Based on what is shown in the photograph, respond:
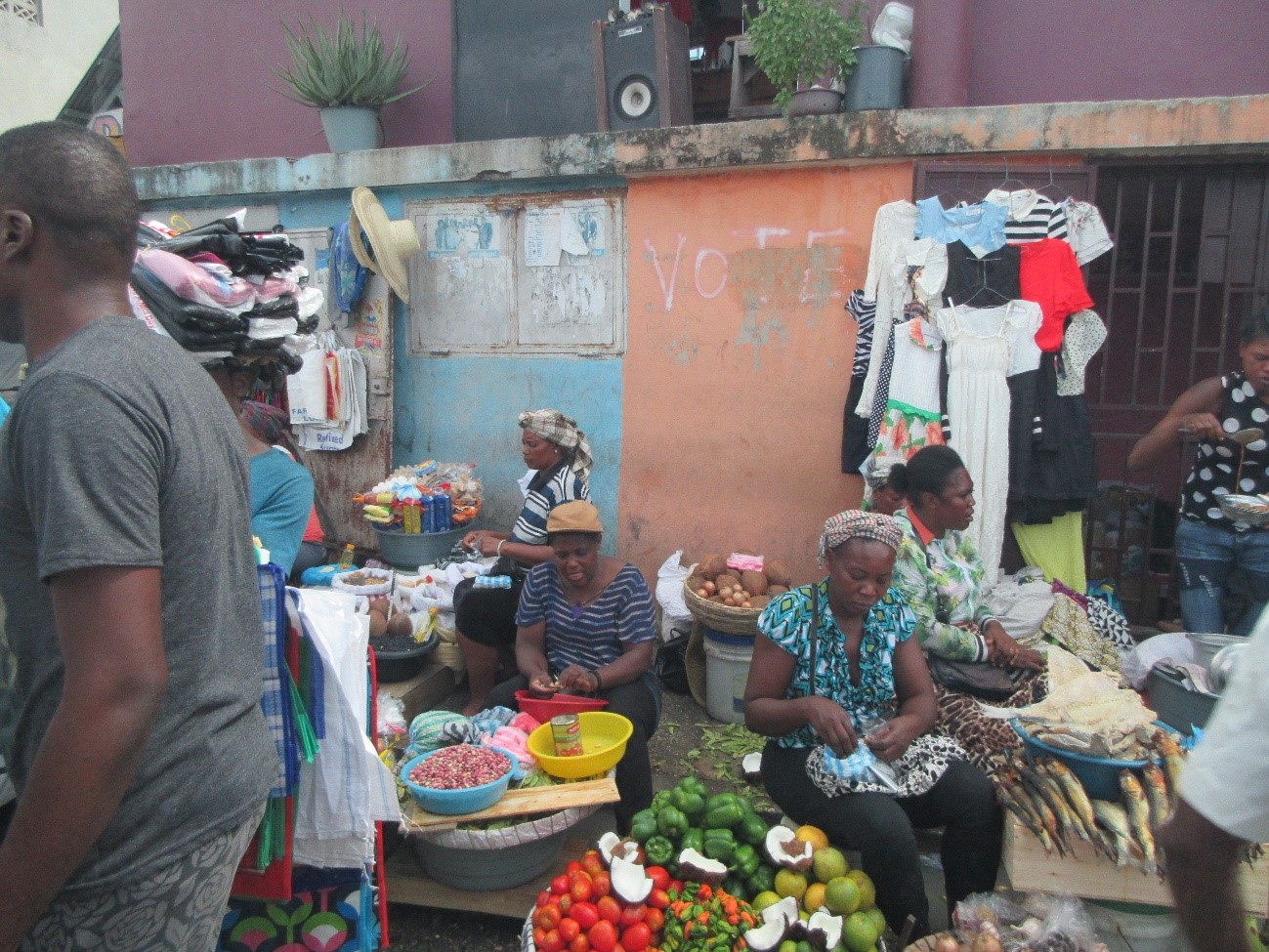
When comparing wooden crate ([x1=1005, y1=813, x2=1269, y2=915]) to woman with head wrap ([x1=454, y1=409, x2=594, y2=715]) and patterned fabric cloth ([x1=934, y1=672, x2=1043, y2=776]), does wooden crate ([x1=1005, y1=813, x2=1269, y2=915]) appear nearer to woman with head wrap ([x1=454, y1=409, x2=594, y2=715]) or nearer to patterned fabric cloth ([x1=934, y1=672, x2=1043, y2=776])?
patterned fabric cloth ([x1=934, y1=672, x2=1043, y2=776])

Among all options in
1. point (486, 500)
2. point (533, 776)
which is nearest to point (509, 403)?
point (486, 500)

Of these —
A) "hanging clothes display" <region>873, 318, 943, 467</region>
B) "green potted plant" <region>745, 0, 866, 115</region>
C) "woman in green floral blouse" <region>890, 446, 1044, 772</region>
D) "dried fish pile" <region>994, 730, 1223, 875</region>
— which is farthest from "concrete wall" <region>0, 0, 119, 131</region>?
"dried fish pile" <region>994, 730, 1223, 875</region>

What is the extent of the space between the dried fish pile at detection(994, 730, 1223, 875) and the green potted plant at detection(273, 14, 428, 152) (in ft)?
19.4

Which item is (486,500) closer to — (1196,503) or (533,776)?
(533,776)

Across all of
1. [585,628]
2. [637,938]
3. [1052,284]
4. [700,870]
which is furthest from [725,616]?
[1052,284]

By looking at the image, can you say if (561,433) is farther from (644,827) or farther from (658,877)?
(658,877)

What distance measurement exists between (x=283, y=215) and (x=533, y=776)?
196 inches

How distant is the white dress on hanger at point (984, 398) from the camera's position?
4602mm

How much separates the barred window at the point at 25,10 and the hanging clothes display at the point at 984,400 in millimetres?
13155

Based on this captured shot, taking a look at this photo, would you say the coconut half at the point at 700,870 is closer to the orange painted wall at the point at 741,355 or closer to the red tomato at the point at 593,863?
the red tomato at the point at 593,863

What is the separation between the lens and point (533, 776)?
3.38 meters

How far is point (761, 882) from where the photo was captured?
2852 mm

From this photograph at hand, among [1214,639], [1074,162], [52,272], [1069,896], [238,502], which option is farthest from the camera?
[1074,162]

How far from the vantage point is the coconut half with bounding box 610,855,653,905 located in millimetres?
2713
